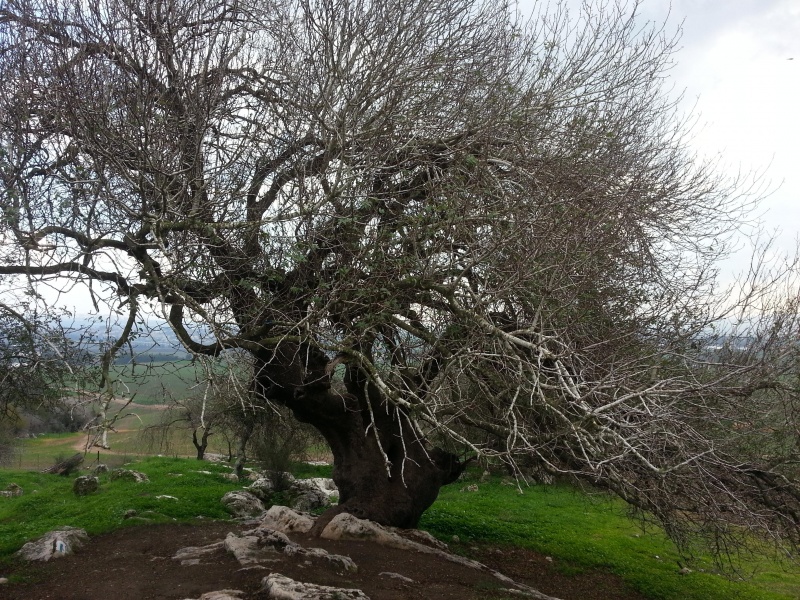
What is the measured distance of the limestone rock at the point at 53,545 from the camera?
8.12 metres

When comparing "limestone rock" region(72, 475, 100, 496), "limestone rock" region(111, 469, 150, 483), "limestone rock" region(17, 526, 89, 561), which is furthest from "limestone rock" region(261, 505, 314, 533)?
"limestone rock" region(111, 469, 150, 483)

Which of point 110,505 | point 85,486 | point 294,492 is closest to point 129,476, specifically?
point 85,486

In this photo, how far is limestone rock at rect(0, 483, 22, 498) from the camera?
55.6 ft

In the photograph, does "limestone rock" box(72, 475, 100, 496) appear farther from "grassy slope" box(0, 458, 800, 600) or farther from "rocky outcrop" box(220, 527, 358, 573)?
"rocky outcrop" box(220, 527, 358, 573)

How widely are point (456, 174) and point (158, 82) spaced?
153 inches

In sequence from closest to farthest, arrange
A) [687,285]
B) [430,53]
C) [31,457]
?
[430,53]
[687,285]
[31,457]

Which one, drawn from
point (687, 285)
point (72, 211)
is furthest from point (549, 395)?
point (72, 211)

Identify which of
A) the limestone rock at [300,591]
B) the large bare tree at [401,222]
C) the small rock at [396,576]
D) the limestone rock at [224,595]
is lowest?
the small rock at [396,576]

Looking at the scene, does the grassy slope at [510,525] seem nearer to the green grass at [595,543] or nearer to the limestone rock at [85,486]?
the green grass at [595,543]

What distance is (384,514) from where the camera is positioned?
31.3 ft

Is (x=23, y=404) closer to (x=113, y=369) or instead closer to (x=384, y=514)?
(x=113, y=369)

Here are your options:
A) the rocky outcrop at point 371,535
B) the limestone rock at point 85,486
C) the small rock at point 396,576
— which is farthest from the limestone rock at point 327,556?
the limestone rock at point 85,486

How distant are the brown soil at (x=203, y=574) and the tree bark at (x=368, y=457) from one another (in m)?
1.11

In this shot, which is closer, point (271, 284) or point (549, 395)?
point (549, 395)
